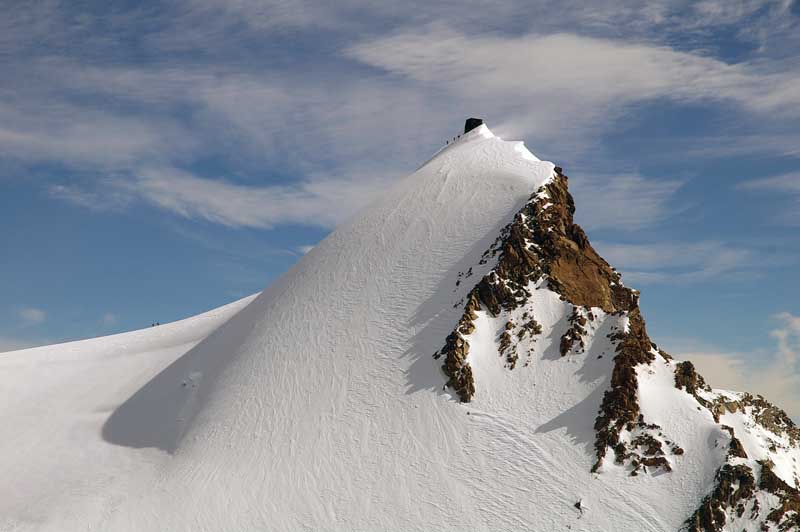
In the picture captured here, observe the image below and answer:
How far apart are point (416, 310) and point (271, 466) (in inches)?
410

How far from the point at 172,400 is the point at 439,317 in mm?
15430

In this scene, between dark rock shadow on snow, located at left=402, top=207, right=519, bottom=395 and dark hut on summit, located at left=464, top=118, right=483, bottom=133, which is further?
dark hut on summit, located at left=464, top=118, right=483, bottom=133

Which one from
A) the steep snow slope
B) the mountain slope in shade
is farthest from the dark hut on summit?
the steep snow slope

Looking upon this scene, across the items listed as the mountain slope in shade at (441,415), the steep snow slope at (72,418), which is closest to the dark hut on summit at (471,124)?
the mountain slope in shade at (441,415)

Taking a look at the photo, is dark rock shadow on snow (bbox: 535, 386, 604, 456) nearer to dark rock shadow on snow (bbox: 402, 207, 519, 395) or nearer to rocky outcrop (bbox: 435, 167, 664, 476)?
rocky outcrop (bbox: 435, 167, 664, 476)

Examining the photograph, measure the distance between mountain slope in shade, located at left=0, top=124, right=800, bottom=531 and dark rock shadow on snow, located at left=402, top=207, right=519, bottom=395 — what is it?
4.2 inches

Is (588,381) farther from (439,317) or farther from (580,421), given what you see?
(439,317)

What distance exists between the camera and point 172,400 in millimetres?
44688

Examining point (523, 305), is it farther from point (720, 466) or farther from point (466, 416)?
point (720, 466)

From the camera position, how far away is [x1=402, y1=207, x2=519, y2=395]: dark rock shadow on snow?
38000mm

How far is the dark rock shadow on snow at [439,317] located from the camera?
125 ft

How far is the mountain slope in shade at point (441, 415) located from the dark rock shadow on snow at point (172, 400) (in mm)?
154

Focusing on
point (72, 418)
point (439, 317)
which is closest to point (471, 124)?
point (439, 317)

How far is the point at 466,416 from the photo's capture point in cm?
3594
